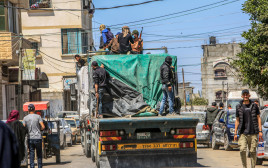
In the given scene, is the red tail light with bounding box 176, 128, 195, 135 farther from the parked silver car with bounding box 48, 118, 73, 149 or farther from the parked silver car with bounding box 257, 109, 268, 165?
the parked silver car with bounding box 48, 118, 73, 149

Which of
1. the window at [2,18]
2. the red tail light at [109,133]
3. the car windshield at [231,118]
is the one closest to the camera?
the red tail light at [109,133]

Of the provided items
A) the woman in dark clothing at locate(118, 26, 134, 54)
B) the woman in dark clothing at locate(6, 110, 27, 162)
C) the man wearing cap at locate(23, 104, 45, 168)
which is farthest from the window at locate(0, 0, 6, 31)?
the woman in dark clothing at locate(6, 110, 27, 162)

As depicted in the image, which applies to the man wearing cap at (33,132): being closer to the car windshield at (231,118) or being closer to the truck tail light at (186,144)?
the truck tail light at (186,144)

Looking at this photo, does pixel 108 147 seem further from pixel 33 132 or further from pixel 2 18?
pixel 2 18

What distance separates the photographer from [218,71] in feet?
280

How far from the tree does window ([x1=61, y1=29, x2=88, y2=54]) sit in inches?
1037

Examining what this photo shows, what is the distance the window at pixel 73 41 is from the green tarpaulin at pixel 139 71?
34.5 meters

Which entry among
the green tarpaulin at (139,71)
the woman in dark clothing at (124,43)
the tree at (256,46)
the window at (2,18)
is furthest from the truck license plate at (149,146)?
the window at (2,18)

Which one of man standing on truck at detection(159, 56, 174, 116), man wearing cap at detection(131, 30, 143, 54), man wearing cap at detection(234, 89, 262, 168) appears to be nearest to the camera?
man wearing cap at detection(234, 89, 262, 168)

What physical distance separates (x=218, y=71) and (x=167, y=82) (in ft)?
238

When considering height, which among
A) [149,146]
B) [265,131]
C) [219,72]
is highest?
[219,72]

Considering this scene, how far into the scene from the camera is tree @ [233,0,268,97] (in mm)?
23641

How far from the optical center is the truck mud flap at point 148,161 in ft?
41.2

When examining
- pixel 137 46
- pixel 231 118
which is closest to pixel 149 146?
pixel 137 46
